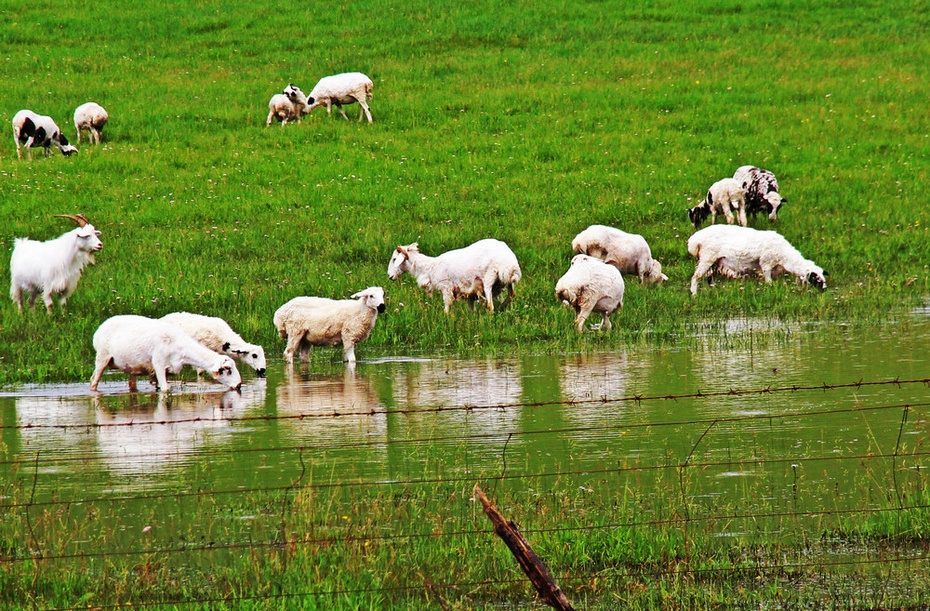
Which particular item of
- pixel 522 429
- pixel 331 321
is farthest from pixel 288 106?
pixel 522 429

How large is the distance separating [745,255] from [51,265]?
34.2ft

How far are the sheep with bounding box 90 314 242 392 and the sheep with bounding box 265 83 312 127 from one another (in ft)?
58.2

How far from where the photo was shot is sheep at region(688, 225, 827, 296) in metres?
19.8

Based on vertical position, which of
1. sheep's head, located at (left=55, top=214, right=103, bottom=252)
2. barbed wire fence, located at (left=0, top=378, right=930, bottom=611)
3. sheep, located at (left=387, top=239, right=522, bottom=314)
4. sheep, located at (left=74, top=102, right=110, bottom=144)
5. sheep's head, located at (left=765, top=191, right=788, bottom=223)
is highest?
sheep, located at (left=74, top=102, right=110, bottom=144)

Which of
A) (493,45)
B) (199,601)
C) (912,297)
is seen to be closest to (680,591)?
(199,601)

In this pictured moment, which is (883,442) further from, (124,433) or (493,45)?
(493,45)

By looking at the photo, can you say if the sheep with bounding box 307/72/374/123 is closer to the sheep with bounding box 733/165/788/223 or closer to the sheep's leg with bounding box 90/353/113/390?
the sheep with bounding box 733/165/788/223

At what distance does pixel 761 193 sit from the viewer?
2402cm

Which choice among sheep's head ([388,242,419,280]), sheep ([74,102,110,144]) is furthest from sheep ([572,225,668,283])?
sheep ([74,102,110,144])

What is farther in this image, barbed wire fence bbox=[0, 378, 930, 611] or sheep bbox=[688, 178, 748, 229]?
sheep bbox=[688, 178, 748, 229]

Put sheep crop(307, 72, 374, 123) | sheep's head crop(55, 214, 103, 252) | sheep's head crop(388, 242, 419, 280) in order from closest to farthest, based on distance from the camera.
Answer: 1. sheep's head crop(55, 214, 103, 252)
2. sheep's head crop(388, 242, 419, 280)
3. sheep crop(307, 72, 374, 123)

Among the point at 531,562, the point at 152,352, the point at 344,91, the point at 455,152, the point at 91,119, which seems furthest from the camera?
the point at 344,91

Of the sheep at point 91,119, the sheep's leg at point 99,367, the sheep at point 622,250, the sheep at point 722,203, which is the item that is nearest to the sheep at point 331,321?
the sheep's leg at point 99,367

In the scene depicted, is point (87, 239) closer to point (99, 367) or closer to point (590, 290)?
point (99, 367)
